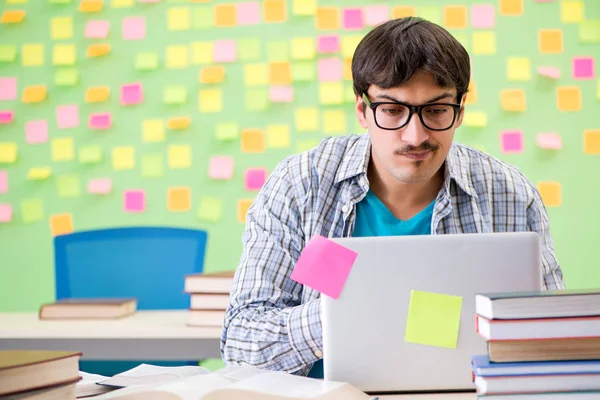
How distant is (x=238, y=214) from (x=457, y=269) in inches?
86.7

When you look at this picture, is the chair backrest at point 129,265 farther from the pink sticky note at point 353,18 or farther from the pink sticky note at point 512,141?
the pink sticky note at point 512,141

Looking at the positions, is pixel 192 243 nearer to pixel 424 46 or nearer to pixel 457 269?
pixel 424 46

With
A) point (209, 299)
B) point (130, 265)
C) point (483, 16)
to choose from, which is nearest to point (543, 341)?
point (209, 299)

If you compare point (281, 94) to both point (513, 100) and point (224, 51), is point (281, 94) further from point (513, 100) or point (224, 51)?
point (513, 100)

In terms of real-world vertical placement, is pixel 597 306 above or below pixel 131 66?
below

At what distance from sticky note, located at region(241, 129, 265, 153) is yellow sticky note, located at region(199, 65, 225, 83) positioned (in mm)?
246

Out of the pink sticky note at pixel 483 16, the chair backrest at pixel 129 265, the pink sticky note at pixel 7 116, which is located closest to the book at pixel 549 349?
the chair backrest at pixel 129 265

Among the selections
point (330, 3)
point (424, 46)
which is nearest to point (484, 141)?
point (330, 3)

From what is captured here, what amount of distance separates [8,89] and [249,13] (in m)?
1.08

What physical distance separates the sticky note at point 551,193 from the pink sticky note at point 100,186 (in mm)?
1747

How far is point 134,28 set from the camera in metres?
3.28

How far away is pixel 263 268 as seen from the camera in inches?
61.2

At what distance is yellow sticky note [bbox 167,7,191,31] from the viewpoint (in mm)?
3250

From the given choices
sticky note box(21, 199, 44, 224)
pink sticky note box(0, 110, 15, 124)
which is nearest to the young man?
sticky note box(21, 199, 44, 224)
